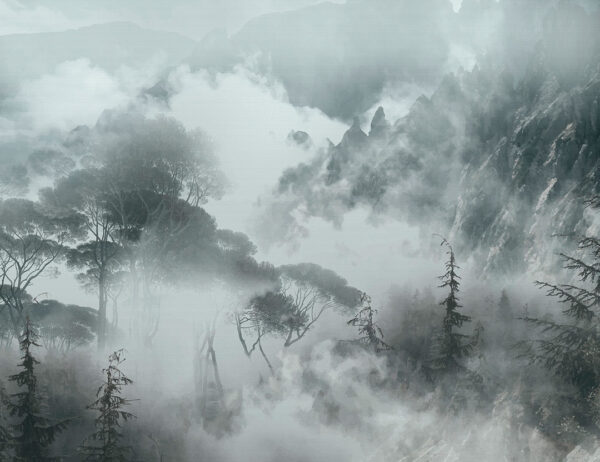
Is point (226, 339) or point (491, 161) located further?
point (491, 161)

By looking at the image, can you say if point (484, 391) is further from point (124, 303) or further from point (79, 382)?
point (124, 303)

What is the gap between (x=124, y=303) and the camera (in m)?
34.9

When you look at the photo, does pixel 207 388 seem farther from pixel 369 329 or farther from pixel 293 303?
pixel 369 329

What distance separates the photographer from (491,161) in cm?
8531

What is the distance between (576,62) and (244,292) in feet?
237

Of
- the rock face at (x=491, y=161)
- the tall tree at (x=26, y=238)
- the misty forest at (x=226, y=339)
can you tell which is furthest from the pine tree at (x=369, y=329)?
the rock face at (x=491, y=161)

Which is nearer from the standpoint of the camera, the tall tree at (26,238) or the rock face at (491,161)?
the tall tree at (26,238)

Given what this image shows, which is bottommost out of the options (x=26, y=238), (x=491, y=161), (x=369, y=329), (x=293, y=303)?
(x=369, y=329)

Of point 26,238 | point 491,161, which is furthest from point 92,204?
point 491,161

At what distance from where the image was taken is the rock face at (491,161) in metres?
69.8

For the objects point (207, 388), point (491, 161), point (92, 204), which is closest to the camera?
point (92, 204)

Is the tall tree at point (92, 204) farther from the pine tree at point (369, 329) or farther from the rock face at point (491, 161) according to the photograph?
the rock face at point (491, 161)

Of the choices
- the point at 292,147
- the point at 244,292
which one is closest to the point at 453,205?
the point at 292,147

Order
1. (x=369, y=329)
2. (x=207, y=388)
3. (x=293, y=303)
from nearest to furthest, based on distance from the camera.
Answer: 1. (x=369, y=329)
2. (x=207, y=388)
3. (x=293, y=303)
